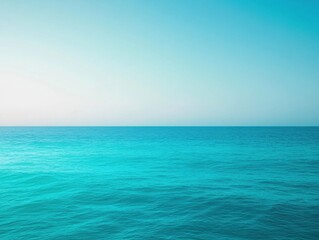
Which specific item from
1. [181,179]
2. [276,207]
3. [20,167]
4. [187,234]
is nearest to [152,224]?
[187,234]

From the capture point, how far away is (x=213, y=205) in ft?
56.2

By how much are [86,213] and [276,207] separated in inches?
547

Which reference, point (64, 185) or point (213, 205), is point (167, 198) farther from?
point (64, 185)

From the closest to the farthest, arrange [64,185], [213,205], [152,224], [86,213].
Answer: [152,224] < [86,213] < [213,205] < [64,185]

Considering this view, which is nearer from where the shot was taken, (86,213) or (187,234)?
(187,234)

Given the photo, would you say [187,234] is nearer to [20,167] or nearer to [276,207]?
[276,207]

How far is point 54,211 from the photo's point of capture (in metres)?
16.3

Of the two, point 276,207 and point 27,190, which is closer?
point 276,207

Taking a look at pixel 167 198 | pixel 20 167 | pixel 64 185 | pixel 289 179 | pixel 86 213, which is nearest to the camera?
Result: pixel 86 213

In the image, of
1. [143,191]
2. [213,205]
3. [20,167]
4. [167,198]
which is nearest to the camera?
[213,205]

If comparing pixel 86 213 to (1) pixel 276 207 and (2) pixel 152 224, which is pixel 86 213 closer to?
(2) pixel 152 224

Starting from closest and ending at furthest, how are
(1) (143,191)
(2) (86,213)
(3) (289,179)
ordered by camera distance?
(2) (86,213)
(1) (143,191)
(3) (289,179)

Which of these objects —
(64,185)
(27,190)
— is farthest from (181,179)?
(27,190)

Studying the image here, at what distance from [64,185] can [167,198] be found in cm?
1203
